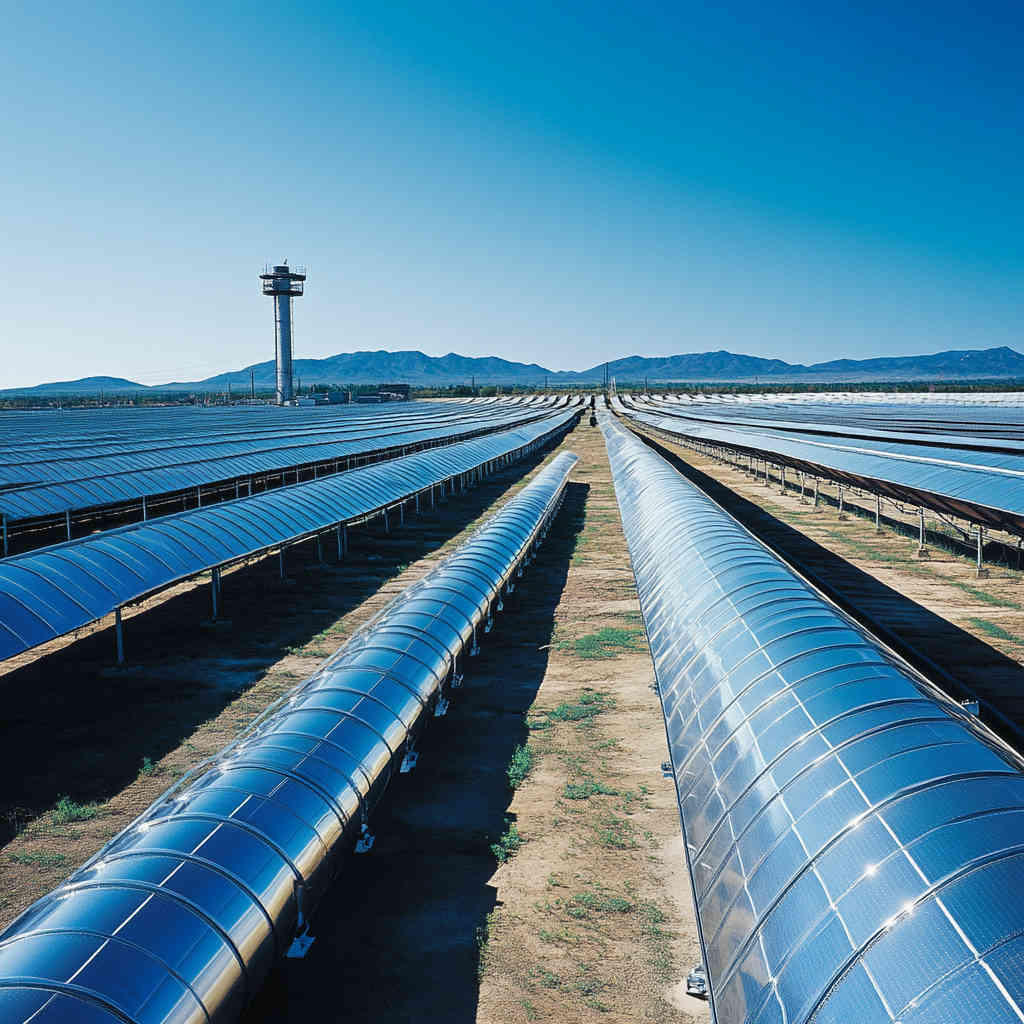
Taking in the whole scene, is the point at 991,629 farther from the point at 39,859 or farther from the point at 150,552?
the point at 150,552

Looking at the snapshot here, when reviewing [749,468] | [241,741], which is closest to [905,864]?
[241,741]

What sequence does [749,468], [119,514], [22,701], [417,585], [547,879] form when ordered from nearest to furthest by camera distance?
[547,879] < [22,701] < [417,585] < [119,514] < [749,468]

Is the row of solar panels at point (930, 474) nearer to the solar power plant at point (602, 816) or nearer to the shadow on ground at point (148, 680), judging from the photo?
the solar power plant at point (602, 816)

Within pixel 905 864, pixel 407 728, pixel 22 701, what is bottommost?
pixel 22 701

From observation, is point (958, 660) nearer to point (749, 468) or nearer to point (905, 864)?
point (905, 864)

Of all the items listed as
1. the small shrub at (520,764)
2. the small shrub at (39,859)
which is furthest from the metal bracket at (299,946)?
the small shrub at (520,764)

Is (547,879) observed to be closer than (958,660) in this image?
Yes

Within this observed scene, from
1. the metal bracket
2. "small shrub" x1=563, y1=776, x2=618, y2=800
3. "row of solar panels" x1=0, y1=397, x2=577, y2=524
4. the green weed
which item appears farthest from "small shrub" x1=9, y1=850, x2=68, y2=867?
"row of solar panels" x1=0, y1=397, x2=577, y2=524

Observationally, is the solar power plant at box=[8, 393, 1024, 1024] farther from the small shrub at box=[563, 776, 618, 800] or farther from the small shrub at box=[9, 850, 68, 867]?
the small shrub at box=[9, 850, 68, 867]
